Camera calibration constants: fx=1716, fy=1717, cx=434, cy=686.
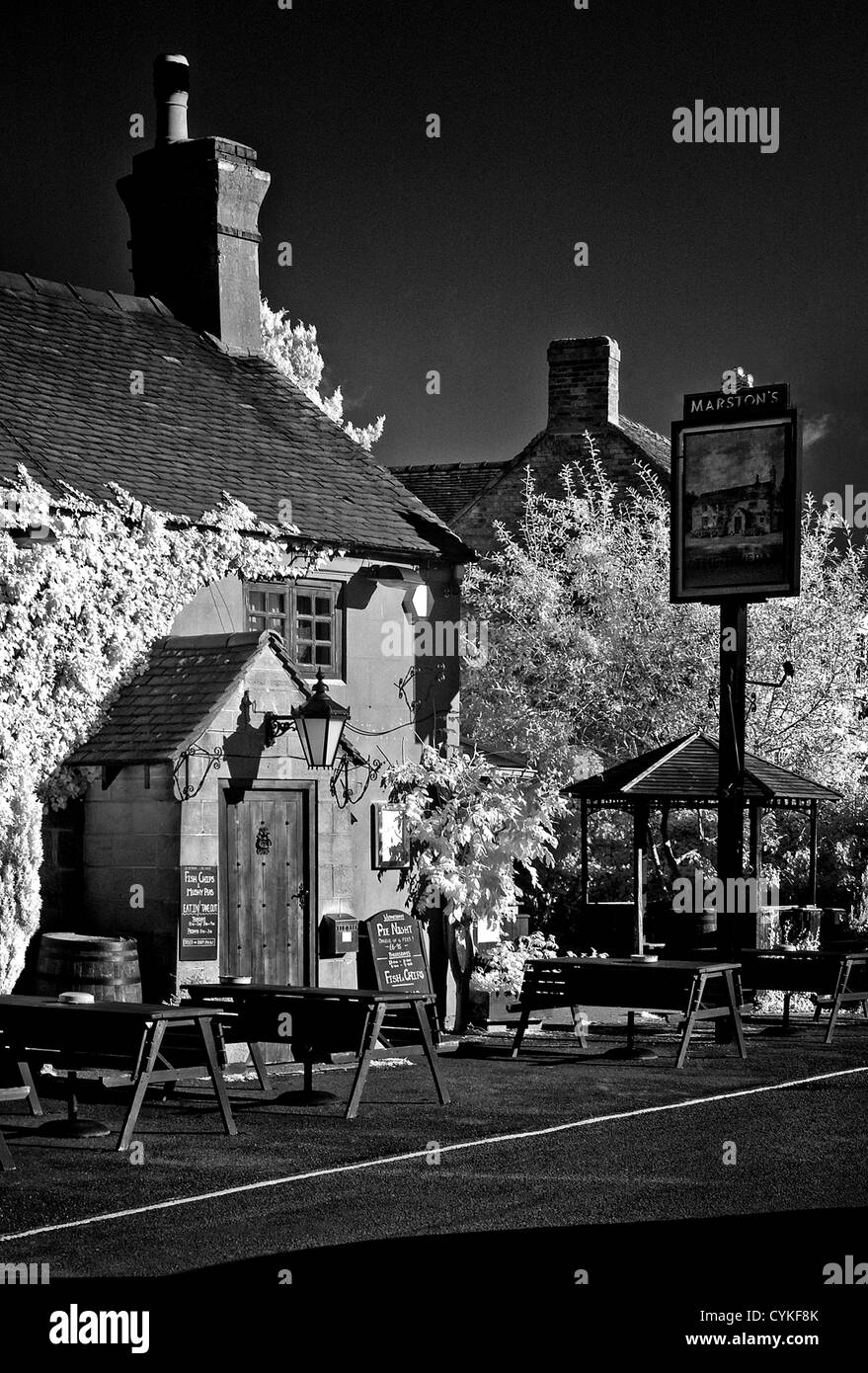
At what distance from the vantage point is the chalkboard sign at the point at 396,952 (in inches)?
569

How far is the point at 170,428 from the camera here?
17.5 m

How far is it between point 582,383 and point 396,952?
17.1m

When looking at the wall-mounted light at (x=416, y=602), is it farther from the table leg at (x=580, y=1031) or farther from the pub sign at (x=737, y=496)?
the table leg at (x=580, y=1031)

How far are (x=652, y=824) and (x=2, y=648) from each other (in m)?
12.3

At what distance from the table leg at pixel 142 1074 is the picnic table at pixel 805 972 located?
7.07m

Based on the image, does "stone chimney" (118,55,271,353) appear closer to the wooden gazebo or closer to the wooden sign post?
the wooden sign post

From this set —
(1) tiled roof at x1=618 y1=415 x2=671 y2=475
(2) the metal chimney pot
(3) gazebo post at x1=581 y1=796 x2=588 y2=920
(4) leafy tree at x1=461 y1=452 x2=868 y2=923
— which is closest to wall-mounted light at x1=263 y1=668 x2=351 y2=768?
(3) gazebo post at x1=581 y1=796 x2=588 y2=920

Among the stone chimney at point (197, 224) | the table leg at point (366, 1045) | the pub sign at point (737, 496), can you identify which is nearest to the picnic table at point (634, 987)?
the table leg at point (366, 1045)

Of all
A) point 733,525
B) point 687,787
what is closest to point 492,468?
point 687,787

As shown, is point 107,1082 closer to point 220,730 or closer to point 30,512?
point 220,730

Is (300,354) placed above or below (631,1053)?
above

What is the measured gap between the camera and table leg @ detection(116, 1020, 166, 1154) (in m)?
10.1

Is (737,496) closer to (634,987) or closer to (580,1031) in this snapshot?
(634,987)
